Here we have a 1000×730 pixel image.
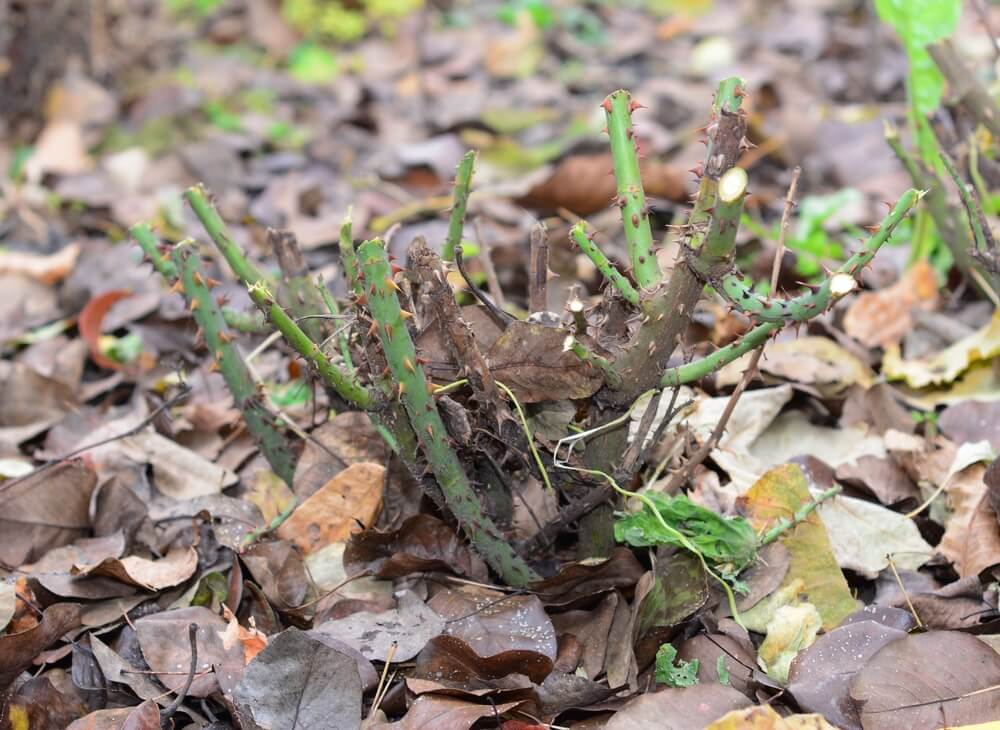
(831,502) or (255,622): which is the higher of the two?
(831,502)

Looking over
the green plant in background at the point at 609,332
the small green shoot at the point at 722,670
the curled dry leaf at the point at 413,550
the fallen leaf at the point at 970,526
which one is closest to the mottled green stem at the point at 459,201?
the green plant in background at the point at 609,332

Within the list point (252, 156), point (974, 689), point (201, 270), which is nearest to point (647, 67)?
point (252, 156)

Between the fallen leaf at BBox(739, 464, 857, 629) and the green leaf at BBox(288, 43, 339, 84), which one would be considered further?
the green leaf at BBox(288, 43, 339, 84)

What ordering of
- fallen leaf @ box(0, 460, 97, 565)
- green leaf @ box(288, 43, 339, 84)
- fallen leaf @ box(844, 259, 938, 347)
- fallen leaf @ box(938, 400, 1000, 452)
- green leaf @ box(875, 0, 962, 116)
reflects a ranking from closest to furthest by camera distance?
fallen leaf @ box(0, 460, 97, 565), fallen leaf @ box(938, 400, 1000, 452), green leaf @ box(875, 0, 962, 116), fallen leaf @ box(844, 259, 938, 347), green leaf @ box(288, 43, 339, 84)

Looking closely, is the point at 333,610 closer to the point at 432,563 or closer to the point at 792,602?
the point at 432,563

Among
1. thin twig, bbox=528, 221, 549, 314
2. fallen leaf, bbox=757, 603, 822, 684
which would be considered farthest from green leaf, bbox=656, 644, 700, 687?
thin twig, bbox=528, 221, 549, 314

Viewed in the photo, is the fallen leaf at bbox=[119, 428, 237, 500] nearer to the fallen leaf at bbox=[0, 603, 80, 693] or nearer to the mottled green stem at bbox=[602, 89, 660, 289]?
the fallen leaf at bbox=[0, 603, 80, 693]

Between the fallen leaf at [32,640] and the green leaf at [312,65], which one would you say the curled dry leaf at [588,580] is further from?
the green leaf at [312,65]
